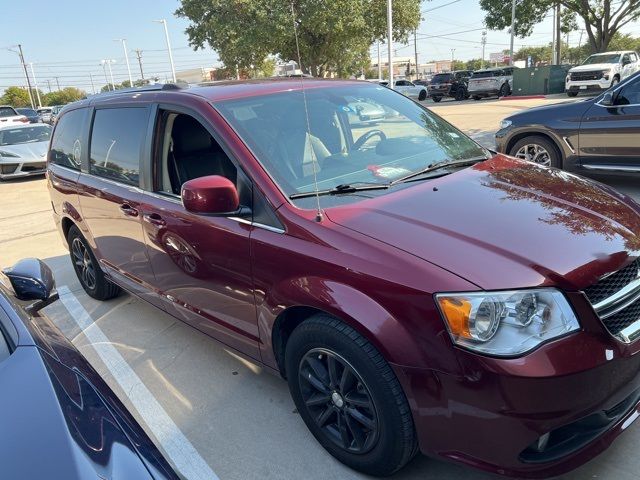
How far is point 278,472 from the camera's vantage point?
2.53 metres

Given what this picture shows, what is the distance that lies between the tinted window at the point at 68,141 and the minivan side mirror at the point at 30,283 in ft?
7.37

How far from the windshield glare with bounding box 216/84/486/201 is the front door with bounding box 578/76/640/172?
3.98 meters

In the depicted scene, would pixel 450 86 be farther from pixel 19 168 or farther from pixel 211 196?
pixel 211 196

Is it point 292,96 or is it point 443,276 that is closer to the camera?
point 443,276

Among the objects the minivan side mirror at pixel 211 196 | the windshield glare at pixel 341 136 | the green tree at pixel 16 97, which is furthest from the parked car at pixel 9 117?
the green tree at pixel 16 97

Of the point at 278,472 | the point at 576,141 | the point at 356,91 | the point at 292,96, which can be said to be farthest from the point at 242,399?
the point at 576,141

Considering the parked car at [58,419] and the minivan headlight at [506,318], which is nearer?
the parked car at [58,419]

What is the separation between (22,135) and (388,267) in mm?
15543

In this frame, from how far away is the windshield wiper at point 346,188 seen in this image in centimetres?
258

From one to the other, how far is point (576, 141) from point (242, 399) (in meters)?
5.75

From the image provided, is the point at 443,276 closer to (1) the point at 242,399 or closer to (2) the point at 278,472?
(2) the point at 278,472

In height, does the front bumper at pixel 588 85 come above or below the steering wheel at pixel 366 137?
below

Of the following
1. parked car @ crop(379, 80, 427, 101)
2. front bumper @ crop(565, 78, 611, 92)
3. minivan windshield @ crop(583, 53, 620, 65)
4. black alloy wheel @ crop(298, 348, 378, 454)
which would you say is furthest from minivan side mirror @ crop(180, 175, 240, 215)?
parked car @ crop(379, 80, 427, 101)

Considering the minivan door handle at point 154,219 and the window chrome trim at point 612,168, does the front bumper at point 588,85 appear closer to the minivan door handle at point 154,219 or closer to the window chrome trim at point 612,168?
the window chrome trim at point 612,168
